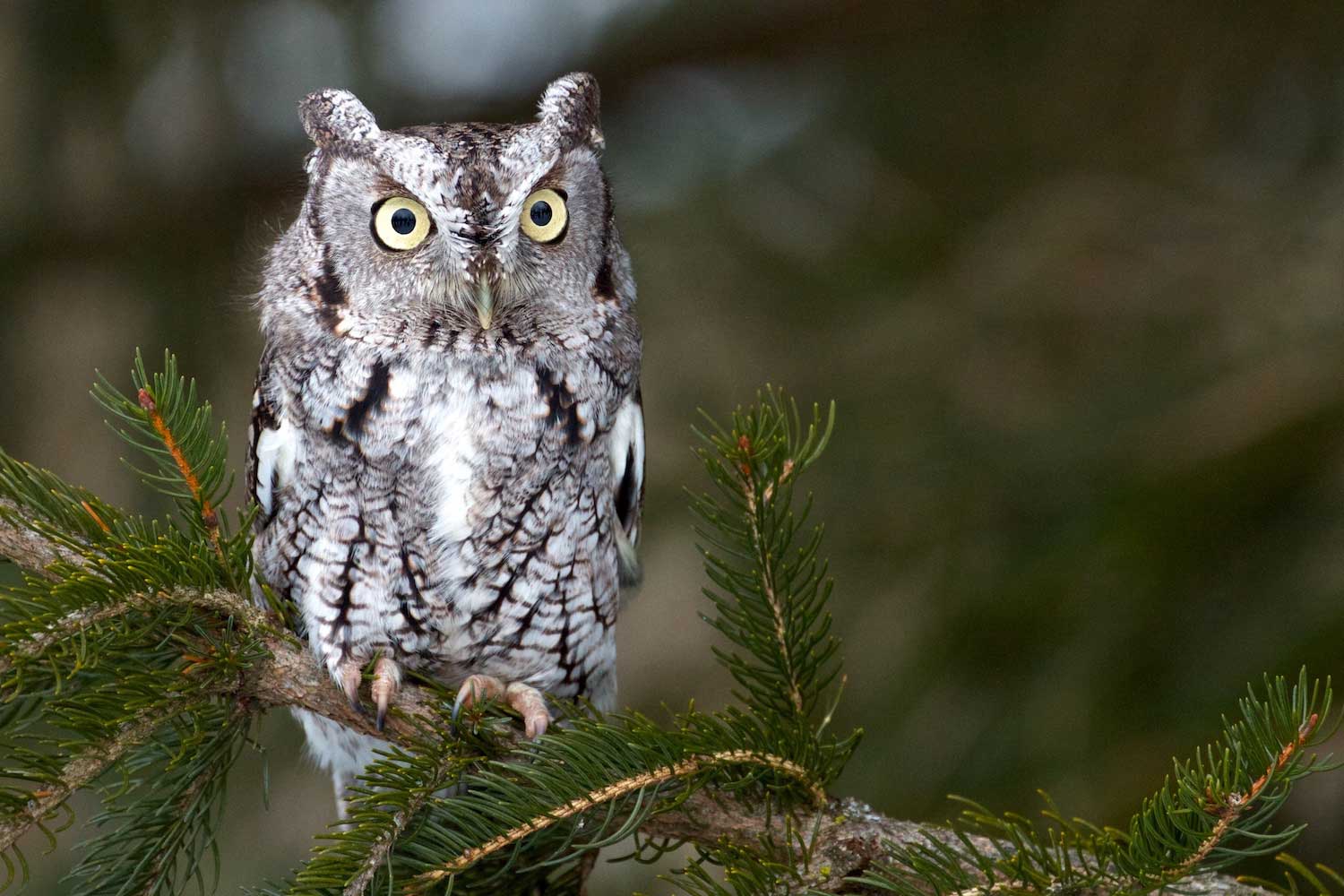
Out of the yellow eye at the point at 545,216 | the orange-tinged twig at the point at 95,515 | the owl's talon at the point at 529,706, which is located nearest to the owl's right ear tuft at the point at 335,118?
the yellow eye at the point at 545,216

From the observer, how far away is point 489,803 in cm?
129

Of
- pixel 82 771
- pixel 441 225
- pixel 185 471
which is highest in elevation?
pixel 441 225

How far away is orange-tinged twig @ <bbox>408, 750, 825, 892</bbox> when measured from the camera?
1.21 metres

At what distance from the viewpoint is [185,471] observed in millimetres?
1307

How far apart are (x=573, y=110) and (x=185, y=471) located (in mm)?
961

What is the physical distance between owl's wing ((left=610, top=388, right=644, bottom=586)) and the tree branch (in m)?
0.66

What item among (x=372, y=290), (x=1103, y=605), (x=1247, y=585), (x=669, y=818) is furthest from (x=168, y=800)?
(x=1247, y=585)

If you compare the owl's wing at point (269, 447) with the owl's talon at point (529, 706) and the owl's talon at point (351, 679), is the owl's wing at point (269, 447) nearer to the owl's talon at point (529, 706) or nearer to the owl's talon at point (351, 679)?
the owl's talon at point (351, 679)

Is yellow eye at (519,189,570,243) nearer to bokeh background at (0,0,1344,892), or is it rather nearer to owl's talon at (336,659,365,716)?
bokeh background at (0,0,1344,892)

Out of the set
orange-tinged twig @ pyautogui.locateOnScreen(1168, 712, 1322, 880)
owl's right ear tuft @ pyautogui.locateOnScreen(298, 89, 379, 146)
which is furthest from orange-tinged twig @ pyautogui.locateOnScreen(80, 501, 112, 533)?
orange-tinged twig @ pyautogui.locateOnScreen(1168, 712, 1322, 880)

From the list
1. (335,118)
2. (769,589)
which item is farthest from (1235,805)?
(335,118)

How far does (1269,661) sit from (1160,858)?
94 cm

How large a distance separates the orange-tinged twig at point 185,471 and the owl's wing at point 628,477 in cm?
79

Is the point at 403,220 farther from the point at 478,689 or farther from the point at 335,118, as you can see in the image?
the point at 478,689
